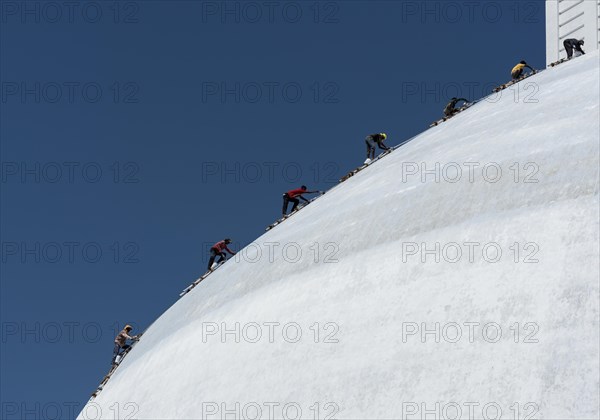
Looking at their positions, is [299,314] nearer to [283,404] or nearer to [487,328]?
[283,404]

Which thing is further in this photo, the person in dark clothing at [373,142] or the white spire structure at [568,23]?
the white spire structure at [568,23]

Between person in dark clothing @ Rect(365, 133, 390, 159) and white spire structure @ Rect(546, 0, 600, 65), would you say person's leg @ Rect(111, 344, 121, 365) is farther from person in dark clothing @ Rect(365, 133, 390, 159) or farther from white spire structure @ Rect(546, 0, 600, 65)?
white spire structure @ Rect(546, 0, 600, 65)

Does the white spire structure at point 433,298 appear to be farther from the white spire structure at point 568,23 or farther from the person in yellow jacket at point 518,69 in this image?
the white spire structure at point 568,23

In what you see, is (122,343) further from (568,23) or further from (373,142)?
(568,23)

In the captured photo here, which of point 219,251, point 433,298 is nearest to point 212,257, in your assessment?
point 219,251

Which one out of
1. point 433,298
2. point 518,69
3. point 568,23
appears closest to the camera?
point 433,298

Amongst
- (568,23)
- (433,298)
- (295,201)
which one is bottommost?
(433,298)

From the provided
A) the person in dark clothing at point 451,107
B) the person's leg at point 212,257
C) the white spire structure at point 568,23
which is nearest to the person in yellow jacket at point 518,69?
the person in dark clothing at point 451,107

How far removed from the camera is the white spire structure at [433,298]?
16.1m

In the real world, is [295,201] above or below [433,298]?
above

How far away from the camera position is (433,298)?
708 inches

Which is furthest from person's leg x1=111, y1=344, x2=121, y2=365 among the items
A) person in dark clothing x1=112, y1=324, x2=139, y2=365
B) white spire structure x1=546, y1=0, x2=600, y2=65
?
white spire structure x1=546, y1=0, x2=600, y2=65

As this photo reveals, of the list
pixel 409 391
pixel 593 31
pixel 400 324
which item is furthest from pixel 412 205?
pixel 593 31

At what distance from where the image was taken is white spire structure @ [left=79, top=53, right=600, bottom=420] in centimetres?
1606
